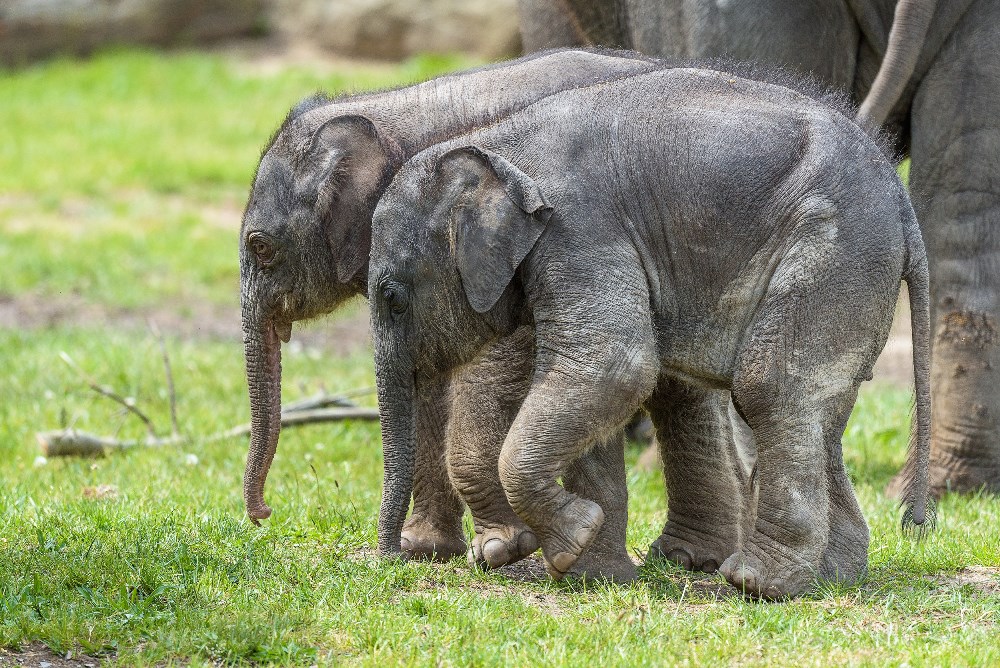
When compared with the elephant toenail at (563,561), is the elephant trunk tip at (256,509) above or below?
below

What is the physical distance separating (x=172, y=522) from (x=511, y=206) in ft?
5.71

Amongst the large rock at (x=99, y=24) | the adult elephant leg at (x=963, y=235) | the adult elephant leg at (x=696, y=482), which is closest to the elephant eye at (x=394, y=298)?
the adult elephant leg at (x=696, y=482)

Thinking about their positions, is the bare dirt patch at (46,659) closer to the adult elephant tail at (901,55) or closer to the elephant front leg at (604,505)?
the elephant front leg at (604,505)

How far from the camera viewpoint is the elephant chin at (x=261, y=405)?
5668mm

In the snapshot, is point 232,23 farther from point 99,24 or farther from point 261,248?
point 261,248

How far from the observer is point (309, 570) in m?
5.10

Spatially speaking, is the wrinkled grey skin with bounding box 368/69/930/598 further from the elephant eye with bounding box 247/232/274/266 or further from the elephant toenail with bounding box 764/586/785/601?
the elephant eye with bounding box 247/232/274/266

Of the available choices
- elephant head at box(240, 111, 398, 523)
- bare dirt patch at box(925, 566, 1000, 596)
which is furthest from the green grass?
elephant head at box(240, 111, 398, 523)

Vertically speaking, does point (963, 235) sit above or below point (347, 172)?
below

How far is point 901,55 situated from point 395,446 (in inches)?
95.6

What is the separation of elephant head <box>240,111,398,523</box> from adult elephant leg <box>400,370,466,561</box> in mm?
511

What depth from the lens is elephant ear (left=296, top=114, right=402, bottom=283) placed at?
211 inches

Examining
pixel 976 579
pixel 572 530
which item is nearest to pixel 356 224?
pixel 572 530

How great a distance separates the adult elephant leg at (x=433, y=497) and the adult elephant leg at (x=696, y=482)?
74 cm
